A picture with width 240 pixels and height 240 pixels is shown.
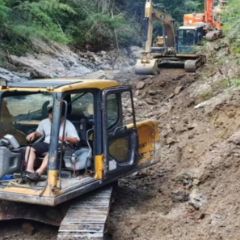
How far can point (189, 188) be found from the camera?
7309 millimetres

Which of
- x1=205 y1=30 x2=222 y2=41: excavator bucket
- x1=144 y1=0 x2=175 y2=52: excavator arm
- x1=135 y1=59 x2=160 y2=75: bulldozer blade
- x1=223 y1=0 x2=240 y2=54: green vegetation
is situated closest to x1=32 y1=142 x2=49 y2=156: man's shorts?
x1=223 y1=0 x2=240 y2=54: green vegetation

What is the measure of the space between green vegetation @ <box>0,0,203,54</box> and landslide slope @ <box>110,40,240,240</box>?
861 cm

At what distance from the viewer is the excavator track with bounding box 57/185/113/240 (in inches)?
219

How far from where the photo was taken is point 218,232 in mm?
5676

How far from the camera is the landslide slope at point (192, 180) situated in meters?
6.13

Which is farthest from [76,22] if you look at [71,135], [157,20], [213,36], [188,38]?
[71,135]

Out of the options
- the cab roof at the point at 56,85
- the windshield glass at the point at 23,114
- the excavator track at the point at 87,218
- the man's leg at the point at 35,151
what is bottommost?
the excavator track at the point at 87,218

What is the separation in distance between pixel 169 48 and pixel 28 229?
46.2 feet

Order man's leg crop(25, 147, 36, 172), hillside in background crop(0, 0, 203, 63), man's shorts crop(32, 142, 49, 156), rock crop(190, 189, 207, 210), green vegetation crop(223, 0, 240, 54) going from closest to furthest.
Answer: man's leg crop(25, 147, 36, 172) < man's shorts crop(32, 142, 49, 156) < rock crop(190, 189, 207, 210) < green vegetation crop(223, 0, 240, 54) < hillside in background crop(0, 0, 203, 63)

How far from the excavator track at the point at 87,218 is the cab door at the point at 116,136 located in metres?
0.34

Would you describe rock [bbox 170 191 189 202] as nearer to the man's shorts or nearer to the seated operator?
the seated operator

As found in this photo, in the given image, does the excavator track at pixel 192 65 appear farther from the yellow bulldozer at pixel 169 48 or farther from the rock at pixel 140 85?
the rock at pixel 140 85

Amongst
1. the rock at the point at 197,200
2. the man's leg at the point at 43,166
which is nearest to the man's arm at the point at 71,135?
the man's leg at the point at 43,166

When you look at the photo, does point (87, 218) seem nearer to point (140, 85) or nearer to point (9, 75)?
point (140, 85)
